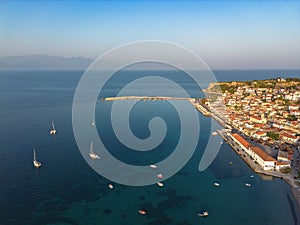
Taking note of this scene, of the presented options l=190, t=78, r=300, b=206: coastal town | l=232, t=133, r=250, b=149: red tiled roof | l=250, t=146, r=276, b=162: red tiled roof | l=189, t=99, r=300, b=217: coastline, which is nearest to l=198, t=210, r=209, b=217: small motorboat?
l=189, t=99, r=300, b=217: coastline

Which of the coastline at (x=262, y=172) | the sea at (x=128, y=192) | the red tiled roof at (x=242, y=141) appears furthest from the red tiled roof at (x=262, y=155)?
the sea at (x=128, y=192)

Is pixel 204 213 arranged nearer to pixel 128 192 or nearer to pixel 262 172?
pixel 128 192

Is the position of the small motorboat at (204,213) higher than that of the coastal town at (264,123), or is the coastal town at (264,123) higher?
the coastal town at (264,123)

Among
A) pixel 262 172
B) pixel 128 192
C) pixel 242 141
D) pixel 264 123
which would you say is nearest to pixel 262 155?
pixel 262 172

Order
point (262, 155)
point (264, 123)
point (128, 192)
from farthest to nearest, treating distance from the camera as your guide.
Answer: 1. point (264, 123)
2. point (262, 155)
3. point (128, 192)

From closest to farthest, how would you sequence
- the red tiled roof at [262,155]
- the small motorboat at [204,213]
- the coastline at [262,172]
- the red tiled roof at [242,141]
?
the small motorboat at [204,213], the coastline at [262,172], the red tiled roof at [262,155], the red tiled roof at [242,141]

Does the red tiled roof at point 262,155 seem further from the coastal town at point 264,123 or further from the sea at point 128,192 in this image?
the sea at point 128,192

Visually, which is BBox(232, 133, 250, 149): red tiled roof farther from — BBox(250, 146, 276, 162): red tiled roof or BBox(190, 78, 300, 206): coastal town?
BBox(250, 146, 276, 162): red tiled roof

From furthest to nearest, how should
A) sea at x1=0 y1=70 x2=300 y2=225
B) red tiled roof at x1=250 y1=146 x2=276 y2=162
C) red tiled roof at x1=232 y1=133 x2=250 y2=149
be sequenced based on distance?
red tiled roof at x1=232 y1=133 x2=250 y2=149
red tiled roof at x1=250 y1=146 x2=276 y2=162
sea at x1=0 y1=70 x2=300 y2=225
